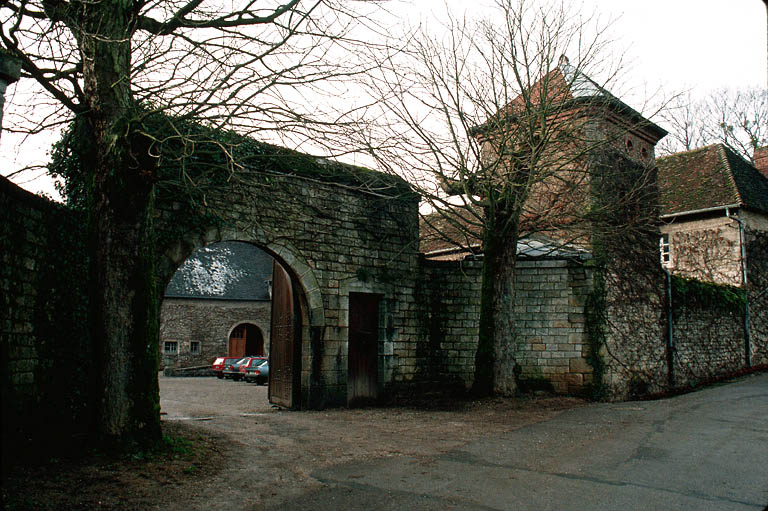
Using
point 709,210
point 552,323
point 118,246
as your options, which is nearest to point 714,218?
point 709,210

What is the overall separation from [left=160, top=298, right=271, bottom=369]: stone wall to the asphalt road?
21379 mm

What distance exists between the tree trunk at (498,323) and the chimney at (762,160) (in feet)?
56.2

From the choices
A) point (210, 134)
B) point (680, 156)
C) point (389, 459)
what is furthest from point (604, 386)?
point (680, 156)

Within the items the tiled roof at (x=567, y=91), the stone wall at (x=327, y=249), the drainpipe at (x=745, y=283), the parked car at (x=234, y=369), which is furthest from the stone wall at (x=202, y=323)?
the drainpipe at (x=745, y=283)

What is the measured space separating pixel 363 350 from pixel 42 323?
258 inches

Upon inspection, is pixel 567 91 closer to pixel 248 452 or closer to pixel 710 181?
pixel 248 452

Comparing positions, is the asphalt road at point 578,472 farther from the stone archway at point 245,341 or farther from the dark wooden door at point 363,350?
the stone archway at point 245,341

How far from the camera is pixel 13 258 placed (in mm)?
5992

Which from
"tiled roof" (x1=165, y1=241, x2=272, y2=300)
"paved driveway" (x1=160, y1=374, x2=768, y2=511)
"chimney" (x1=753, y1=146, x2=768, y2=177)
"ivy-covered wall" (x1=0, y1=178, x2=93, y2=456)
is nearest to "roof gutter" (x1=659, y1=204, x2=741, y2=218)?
"chimney" (x1=753, y1=146, x2=768, y2=177)

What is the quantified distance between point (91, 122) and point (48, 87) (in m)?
0.53

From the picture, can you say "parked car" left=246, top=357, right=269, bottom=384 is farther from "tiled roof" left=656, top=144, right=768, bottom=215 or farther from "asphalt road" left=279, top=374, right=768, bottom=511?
"tiled roof" left=656, top=144, right=768, bottom=215

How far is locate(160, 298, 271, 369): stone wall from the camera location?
87.7 feet

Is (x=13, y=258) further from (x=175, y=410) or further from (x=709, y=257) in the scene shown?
(x=709, y=257)

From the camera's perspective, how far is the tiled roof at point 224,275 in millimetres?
27578
